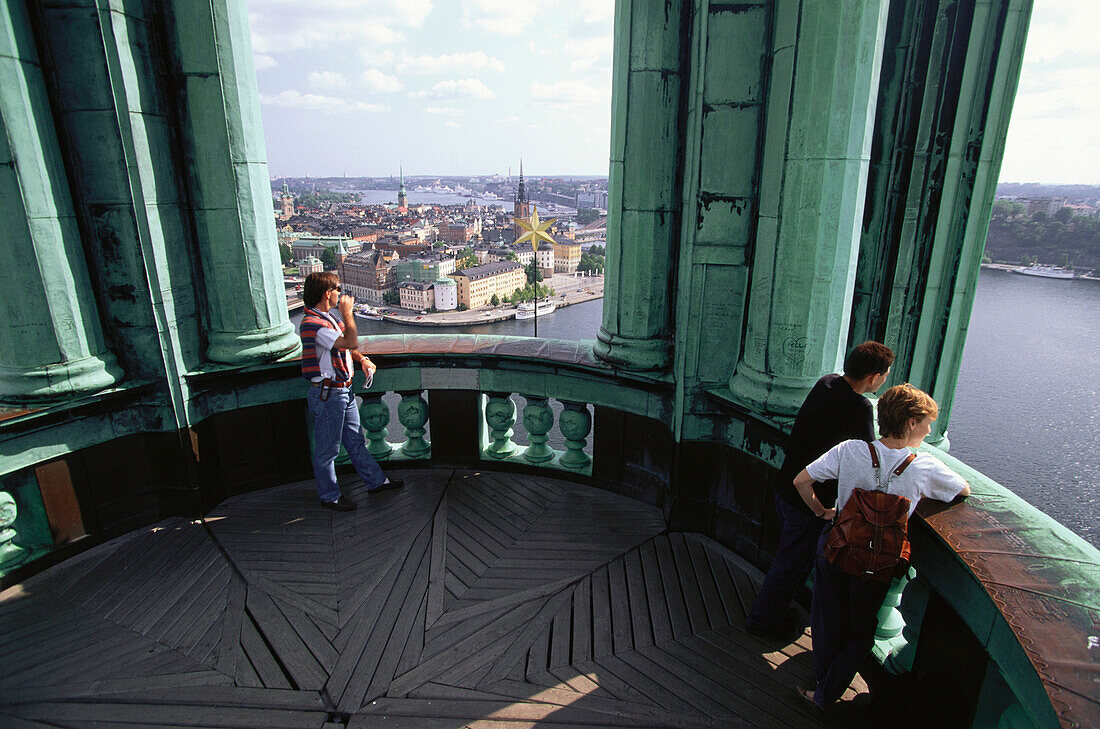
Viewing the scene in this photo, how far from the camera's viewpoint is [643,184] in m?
4.45

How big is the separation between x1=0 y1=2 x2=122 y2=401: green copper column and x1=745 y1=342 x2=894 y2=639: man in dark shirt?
Answer: 4347mm

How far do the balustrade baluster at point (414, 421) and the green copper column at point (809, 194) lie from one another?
2569 millimetres

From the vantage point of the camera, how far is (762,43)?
380cm

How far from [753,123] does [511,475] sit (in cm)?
324

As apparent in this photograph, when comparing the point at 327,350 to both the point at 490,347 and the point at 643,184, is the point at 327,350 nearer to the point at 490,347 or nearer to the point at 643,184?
the point at 490,347

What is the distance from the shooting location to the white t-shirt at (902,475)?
2428mm

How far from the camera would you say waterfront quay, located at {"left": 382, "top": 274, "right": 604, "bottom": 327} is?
85.8 metres

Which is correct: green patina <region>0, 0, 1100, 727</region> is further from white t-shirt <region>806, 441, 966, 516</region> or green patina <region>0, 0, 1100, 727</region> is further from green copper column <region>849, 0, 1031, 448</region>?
white t-shirt <region>806, 441, 966, 516</region>

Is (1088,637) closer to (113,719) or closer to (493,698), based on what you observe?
(493,698)

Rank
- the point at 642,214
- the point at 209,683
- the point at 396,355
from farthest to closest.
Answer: the point at 396,355
the point at 642,214
the point at 209,683

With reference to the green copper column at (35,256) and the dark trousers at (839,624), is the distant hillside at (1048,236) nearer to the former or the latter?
the dark trousers at (839,624)

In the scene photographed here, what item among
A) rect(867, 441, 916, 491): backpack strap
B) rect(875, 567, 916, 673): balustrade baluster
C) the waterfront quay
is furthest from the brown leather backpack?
the waterfront quay

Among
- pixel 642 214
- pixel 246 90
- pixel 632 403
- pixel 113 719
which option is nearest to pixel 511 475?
pixel 632 403

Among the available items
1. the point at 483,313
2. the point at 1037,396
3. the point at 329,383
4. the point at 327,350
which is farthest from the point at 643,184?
the point at 483,313
